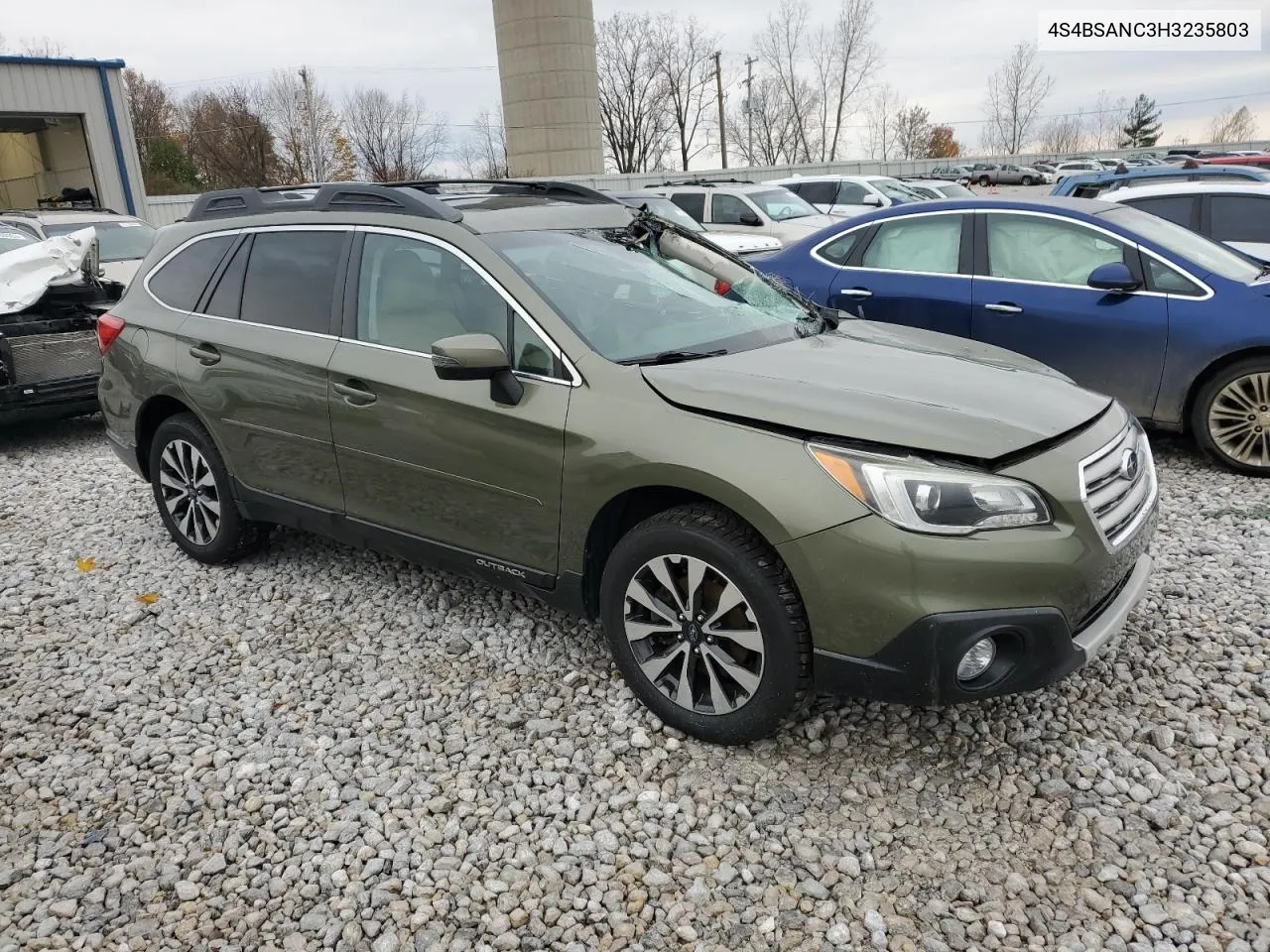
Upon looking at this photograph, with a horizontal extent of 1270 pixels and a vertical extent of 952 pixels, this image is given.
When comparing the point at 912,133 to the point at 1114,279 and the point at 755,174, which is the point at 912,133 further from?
the point at 1114,279

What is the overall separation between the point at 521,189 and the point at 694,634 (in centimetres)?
251

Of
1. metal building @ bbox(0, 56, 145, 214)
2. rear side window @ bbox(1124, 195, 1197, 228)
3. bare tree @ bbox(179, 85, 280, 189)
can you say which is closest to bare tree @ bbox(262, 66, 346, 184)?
bare tree @ bbox(179, 85, 280, 189)

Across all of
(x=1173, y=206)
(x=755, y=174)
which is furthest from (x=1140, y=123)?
(x=1173, y=206)

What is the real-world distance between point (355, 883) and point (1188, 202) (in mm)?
8779

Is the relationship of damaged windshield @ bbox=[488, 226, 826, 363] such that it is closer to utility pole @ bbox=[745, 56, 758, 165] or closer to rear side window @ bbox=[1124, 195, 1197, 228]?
rear side window @ bbox=[1124, 195, 1197, 228]

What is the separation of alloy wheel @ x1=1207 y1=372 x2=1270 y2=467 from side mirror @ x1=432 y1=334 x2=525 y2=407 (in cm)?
446

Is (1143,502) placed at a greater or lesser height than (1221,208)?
lesser

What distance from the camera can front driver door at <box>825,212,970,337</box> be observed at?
6.27 meters

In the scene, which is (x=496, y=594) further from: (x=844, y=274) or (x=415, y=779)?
(x=844, y=274)

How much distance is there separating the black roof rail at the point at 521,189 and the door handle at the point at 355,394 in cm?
100

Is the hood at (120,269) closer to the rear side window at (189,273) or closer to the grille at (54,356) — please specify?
the grille at (54,356)

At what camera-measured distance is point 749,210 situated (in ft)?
49.1

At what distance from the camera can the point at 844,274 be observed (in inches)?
267

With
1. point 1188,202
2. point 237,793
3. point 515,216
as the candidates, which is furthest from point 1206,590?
point 1188,202
